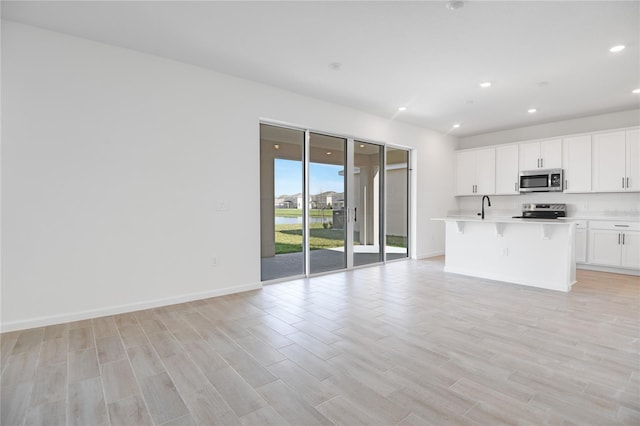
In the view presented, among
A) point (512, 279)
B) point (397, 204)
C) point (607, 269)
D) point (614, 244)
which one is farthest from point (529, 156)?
point (512, 279)

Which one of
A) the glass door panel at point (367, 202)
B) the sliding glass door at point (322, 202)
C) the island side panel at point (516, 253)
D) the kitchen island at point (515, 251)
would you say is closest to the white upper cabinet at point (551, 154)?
the kitchen island at point (515, 251)

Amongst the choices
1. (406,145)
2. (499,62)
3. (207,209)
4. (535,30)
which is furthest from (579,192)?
(207,209)

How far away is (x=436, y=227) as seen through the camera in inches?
294

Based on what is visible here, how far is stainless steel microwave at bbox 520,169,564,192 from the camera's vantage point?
6160 mm

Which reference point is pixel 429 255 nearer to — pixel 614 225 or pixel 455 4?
pixel 614 225

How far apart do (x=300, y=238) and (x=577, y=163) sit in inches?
215

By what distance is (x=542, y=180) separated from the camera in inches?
249

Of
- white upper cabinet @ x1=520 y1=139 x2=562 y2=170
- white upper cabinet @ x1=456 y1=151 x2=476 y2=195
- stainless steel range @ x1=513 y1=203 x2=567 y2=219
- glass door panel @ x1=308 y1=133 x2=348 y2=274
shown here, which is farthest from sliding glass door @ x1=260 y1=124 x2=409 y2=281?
stainless steel range @ x1=513 y1=203 x2=567 y2=219

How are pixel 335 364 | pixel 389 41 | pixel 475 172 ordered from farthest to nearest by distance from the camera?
pixel 475 172 → pixel 389 41 → pixel 335 364

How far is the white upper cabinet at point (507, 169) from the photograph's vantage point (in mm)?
6812

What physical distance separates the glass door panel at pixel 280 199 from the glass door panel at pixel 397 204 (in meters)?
2.25

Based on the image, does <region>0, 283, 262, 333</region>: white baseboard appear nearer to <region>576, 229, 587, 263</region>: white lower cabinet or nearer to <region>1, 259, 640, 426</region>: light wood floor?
<region>1, 259, 640, 426</region>: light wood floor

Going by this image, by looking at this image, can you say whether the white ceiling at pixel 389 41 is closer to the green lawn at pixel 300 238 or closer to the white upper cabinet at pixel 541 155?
the white upper cabinet at pixel 541 155

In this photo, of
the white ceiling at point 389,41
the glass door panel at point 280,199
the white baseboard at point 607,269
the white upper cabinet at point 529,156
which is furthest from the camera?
the white upper cabinet at point 529,156
